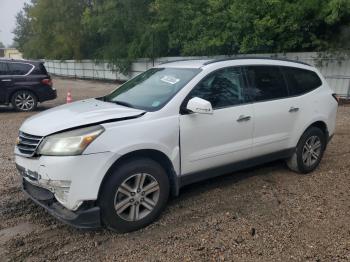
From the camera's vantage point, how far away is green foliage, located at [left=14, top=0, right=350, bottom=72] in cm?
1423

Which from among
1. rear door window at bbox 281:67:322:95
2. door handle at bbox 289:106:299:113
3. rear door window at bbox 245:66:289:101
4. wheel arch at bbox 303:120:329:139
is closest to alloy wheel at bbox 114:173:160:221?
rear door window at bbox 245:66:289:101

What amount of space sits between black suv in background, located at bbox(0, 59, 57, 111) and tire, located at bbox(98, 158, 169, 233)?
9304mm

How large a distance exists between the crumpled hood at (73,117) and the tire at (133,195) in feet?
1.66

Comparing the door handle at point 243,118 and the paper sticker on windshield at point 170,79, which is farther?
the door handle at point 243,118

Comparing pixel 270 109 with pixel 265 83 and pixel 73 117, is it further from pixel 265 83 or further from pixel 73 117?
pixel 73 117

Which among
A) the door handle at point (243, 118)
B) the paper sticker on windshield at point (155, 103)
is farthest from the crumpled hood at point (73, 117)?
the door handle at point (243, 118)

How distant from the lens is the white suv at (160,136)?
10.9 ft

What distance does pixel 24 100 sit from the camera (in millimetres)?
11789

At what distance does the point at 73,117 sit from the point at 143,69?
2092 cm

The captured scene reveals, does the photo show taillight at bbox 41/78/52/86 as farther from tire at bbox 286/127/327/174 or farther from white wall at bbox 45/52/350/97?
tire at bbox 286/127/327/174

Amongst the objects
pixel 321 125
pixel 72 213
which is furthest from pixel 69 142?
pixel 321 125

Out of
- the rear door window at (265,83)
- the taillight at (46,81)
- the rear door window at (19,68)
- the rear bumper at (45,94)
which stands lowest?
the rear bumper at (45,94)

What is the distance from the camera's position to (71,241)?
3.52 meters

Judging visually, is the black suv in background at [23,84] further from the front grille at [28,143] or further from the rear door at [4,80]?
the front grille at [28,143]
